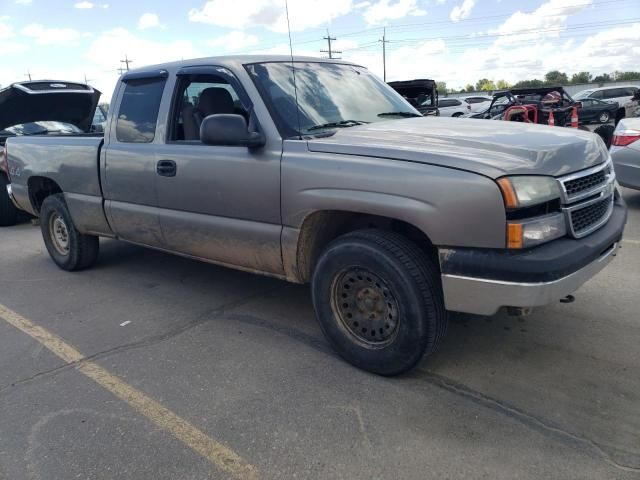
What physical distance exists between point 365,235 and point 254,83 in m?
1.39

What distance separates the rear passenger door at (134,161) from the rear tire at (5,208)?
4576 mm

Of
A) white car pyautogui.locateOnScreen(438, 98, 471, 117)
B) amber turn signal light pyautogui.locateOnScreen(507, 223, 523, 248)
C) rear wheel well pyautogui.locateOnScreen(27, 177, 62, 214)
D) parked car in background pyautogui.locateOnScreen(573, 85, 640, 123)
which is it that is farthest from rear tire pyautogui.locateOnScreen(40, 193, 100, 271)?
parked car in background pyautogui.locateOnScreen(573, 85, 640, 123)

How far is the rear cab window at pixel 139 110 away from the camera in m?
4.28

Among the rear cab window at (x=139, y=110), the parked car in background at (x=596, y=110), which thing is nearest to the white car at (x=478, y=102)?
the parked car in background at (x=596, y=110)

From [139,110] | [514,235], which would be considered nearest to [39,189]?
[139,110]

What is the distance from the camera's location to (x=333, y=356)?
3.44 metres

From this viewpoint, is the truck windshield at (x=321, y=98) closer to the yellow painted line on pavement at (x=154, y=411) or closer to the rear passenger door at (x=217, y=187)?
the rear passenger door at (x=217, y=187)

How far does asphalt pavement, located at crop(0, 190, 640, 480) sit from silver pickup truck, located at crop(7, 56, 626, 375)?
397 millimetres

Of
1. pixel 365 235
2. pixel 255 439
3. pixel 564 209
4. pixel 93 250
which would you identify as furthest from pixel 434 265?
pixel 93 250

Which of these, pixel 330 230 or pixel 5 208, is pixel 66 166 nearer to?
pixel 330 230

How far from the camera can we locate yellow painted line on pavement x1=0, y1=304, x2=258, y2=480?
8.08ft

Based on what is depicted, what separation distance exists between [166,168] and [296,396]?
2.07 m

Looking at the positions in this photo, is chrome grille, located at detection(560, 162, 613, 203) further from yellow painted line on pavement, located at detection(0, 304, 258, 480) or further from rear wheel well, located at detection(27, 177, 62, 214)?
rear wheel well, located at detection(27, 177, 62, 214)

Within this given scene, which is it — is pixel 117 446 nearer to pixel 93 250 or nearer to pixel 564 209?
pixel 564 209
